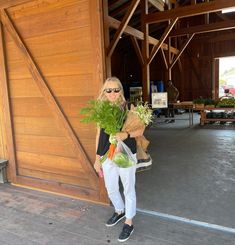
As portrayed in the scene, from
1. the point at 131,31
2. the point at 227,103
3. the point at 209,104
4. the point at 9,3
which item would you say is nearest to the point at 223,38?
the point at 209,104

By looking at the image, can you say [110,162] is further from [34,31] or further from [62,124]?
[34,31]

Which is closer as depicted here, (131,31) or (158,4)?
(131,31)

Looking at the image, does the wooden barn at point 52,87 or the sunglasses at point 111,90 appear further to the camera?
the wooden barn at point 52,87

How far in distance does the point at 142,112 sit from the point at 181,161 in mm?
2710

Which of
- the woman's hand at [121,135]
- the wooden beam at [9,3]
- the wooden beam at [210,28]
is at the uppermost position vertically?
the wooden beam at [210,28]

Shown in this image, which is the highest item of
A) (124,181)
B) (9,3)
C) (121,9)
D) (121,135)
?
(121,9)

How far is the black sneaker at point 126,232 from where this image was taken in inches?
90.7

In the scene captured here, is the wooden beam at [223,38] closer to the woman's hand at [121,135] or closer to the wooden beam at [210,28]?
A: the wooden beam at [210,28]

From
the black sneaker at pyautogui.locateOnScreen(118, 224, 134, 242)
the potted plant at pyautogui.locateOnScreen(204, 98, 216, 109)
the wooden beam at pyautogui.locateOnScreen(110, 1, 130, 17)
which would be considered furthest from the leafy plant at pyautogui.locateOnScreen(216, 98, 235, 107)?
the black sneaker at pyautogui.locateOnScreen(118, 224, 134, 242)

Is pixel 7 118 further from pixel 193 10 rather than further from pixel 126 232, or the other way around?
pixel 193 10

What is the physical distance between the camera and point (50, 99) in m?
3.21

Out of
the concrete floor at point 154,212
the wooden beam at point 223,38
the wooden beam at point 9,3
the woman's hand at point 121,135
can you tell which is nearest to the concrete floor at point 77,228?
the concrete floor at point 154,212

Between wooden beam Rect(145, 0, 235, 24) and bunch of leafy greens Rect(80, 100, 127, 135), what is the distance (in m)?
6.01

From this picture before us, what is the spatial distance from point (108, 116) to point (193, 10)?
21.2ft
